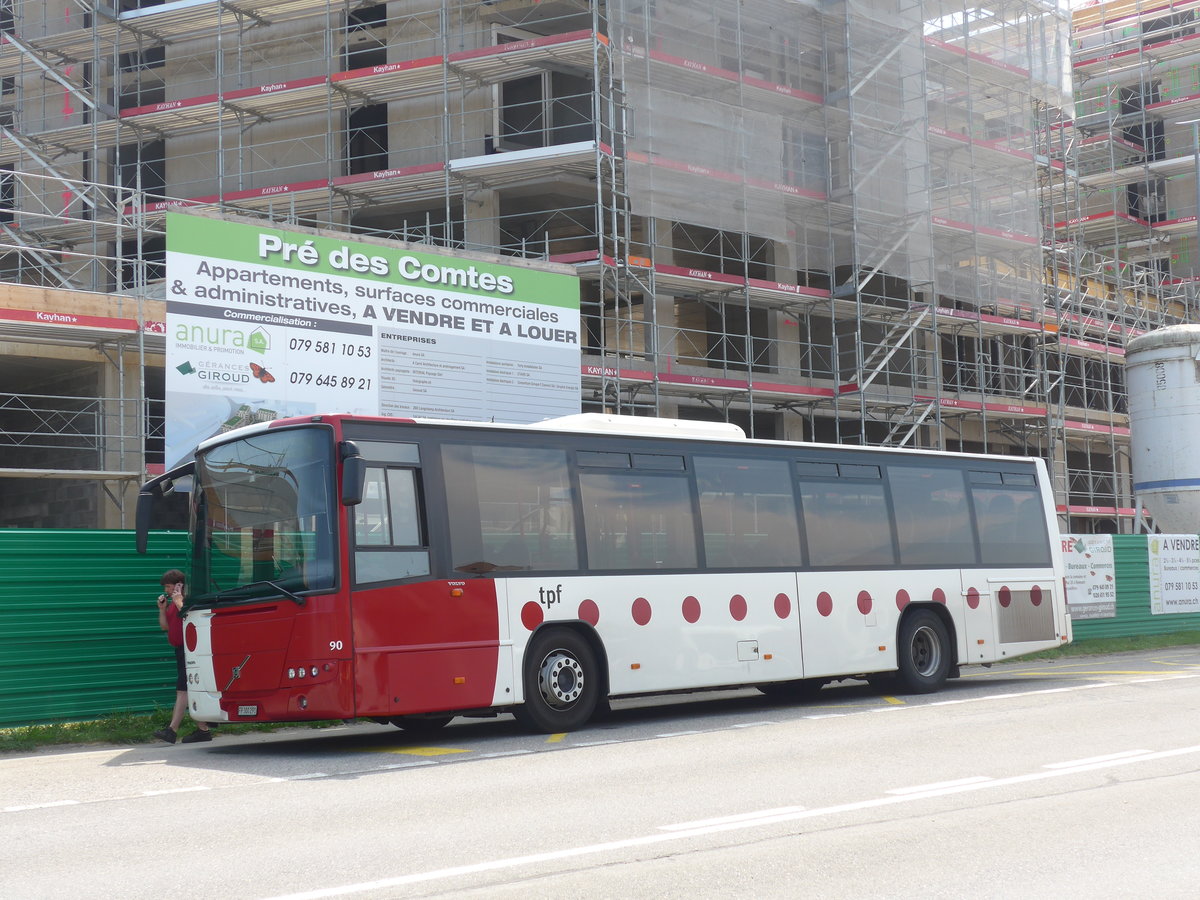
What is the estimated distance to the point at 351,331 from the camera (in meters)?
21.2

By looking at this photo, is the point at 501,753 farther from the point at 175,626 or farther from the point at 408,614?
the point at 175,626

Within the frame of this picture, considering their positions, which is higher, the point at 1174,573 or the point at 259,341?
the point at 259,341

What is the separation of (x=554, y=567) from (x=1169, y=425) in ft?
78.4

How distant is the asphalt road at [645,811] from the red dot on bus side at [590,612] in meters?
1.05

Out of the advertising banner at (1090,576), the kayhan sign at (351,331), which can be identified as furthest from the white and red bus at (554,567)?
the advertising banner at (1090,576)

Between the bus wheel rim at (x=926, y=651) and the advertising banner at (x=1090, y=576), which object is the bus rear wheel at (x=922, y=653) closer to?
the bus wheel rim at (x=926, y=651)

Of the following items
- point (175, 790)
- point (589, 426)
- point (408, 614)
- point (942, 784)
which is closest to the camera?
point (942, 784)

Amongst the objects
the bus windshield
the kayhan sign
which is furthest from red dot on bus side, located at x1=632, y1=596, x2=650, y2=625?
the kayhan sign

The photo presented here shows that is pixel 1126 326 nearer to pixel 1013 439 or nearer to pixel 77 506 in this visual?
pixel 1013 439

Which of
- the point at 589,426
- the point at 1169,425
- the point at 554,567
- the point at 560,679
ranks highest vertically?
the point at 1169,425

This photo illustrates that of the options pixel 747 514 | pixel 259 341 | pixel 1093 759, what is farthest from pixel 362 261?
pixel 1093 759

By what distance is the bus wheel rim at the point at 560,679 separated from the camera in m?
13.0

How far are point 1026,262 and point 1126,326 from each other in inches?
386

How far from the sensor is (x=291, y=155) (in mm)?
33094
